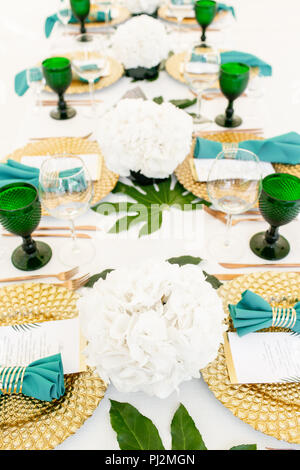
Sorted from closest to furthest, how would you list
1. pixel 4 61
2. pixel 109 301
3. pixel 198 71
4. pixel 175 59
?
pixel 109 301, pixel 198 71, pixel 175 59, pixel 4 61

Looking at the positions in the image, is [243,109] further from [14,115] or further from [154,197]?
[14,115]

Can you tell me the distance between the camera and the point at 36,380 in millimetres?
687

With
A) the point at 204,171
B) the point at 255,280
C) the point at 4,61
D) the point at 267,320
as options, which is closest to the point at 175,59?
the point at 204,171

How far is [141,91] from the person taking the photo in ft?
4.86

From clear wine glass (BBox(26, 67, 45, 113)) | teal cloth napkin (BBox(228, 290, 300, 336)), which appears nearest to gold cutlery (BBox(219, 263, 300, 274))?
teal cloth napkin (BBox(228, 290, 300, 336))

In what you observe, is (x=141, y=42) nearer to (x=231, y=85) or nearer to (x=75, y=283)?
(x=231, y=85)

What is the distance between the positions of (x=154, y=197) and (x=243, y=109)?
581 millimetres

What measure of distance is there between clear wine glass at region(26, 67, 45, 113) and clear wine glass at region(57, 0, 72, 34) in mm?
567

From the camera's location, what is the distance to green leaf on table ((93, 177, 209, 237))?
1.05 m

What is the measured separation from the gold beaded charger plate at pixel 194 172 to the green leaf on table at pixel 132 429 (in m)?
0.60

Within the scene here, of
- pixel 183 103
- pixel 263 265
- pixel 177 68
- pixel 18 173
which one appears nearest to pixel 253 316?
pixel 263 265

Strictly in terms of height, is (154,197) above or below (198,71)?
below

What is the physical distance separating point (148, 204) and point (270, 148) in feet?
1.33

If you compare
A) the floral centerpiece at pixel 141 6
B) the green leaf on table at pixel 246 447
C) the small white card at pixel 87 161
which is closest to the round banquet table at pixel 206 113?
the green leaf on table at pixel 246 447
